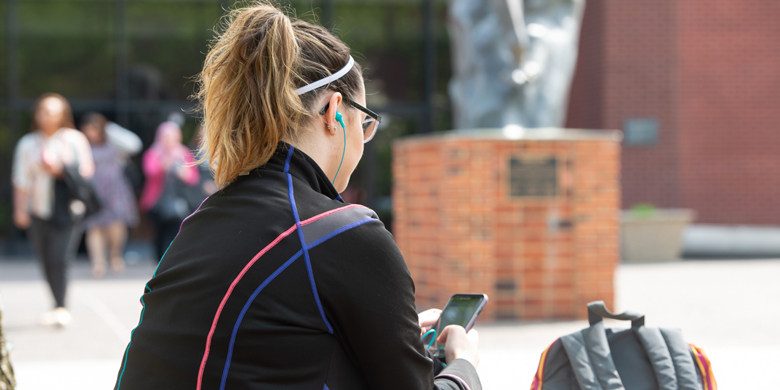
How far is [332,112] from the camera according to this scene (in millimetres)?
1891

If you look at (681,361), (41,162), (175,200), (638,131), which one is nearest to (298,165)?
(681,361)

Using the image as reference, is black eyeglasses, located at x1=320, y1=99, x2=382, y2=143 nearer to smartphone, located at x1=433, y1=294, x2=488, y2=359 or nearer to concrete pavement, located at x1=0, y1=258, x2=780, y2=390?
smartphone, located at x1=433, y1=294, x2=488, y2=359

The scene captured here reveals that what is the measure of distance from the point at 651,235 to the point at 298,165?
10705 millimetres

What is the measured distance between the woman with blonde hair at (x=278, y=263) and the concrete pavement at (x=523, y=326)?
2.66 m

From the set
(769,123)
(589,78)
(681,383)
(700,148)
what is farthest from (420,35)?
(681,383)

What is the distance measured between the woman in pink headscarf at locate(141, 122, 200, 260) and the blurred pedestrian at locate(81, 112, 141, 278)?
84 cm

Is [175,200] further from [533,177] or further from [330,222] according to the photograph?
[330,222]

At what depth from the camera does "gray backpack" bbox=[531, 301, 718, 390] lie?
2.56m

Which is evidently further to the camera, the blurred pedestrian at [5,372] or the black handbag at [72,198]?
the black handbag at [72,198]

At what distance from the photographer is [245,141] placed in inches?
72.5

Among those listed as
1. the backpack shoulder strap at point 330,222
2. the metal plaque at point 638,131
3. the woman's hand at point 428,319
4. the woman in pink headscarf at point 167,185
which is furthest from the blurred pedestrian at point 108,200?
the backpack shoulder strap at point 330,222

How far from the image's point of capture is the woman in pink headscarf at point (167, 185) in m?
8.95

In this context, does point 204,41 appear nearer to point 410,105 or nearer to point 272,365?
point 410,105

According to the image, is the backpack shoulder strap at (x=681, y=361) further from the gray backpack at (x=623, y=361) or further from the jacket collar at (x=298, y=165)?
the jacket collar at (x=298, y=165)
